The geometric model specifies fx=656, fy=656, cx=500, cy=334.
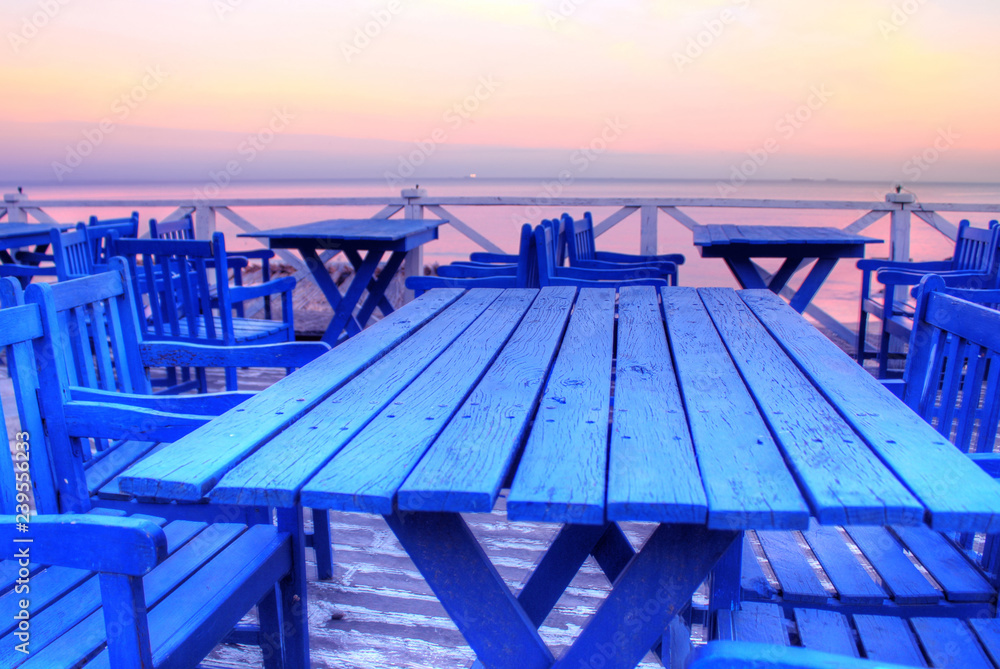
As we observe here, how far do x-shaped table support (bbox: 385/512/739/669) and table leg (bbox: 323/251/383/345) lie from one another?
10.6 feet

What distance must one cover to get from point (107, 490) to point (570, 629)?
43.4 inches

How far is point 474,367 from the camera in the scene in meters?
1.19

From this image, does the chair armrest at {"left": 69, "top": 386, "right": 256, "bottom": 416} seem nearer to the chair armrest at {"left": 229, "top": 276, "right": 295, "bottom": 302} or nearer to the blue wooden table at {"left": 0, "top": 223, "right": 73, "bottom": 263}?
the chair armrest at {"left": 229, "top": 276, "right": 295, "bottom": 302}

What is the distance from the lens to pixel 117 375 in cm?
156

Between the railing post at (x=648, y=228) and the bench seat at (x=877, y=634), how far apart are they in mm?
4353

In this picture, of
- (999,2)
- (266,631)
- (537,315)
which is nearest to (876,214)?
(999,2)

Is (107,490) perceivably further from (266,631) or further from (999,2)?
(999,2)

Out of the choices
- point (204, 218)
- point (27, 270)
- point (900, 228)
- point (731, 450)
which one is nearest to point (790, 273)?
point (900, 228)

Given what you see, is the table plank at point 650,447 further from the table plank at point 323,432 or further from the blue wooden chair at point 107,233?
A: the blue wooden chair at point 107,233

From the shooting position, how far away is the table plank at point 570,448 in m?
0.63

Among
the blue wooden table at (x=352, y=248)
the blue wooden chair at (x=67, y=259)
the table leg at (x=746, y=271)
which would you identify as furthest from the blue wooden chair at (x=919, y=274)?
the blue wooden chair at (x=67, y=259)

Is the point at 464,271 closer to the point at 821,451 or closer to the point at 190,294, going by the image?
the point at 190,294

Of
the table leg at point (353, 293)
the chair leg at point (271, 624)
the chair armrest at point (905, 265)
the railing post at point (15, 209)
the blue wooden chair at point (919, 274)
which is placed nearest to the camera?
the chair leg at point (271, 624)

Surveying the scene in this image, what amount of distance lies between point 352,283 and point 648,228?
97.9 inches
